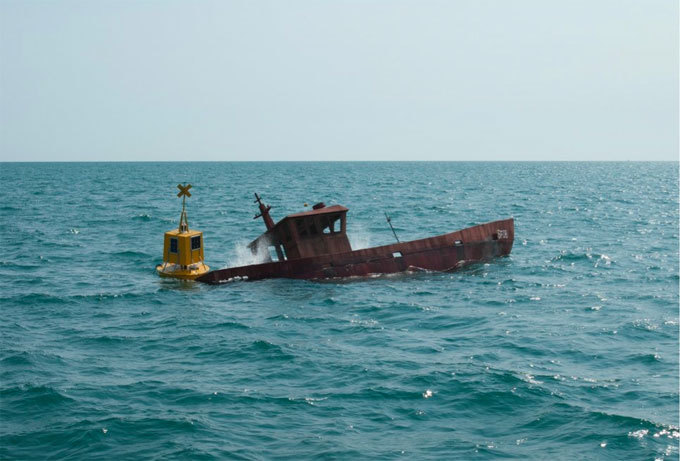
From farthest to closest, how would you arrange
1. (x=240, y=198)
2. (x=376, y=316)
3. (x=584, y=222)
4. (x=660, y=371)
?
(x=240, y=198), (x=584, y=222), (x=376, y=316), (x=660, y=371)

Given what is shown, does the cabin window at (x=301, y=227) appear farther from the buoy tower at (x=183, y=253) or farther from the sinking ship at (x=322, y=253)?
the buoy tower at (x=183, y=253)

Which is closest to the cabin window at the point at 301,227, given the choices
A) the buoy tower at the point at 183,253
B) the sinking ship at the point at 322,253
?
the sinking ship at the point at 322,253

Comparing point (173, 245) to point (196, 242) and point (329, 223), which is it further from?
point (329, 223)

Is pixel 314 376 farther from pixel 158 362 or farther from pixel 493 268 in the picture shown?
pixel 493 268

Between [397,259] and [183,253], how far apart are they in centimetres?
973

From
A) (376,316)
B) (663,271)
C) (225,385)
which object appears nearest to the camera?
(225,385)

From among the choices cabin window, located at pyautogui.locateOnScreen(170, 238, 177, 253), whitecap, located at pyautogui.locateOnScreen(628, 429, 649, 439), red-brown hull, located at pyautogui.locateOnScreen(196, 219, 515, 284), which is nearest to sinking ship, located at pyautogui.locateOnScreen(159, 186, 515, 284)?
red-brown hull, located at pyautogui.locateOnScreen(196, 219, 515, 284)

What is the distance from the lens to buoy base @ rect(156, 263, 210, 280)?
28812 mm

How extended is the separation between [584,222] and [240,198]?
147 ft

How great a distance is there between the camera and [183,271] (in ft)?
94.9

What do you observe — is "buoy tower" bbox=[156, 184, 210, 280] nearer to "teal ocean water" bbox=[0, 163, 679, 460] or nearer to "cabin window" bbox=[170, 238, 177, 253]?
"cabin window" bbox=[170, 238, 177, 253]

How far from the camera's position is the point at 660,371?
17.8 meters

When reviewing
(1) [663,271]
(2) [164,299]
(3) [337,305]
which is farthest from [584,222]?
(2) [164,299]

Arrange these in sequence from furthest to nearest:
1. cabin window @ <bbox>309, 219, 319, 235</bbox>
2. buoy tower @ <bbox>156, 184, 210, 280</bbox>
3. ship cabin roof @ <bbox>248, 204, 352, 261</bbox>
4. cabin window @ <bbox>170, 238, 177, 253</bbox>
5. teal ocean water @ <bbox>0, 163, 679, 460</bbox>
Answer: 1. cabin window @ <bbox>309, 219, 319, 235</bbox>
2. ship cabin roof @ <bbox>248, 204, 352, 261</bbox>
3. cabin window @ <bbox>170, 238, 177, 253</bbox>
4. buoy tower @ <bbox>156, 184, 210, 280</bbox>
5. teal ocean water @ <bbox>0, 163, 679, 460</bbox>
